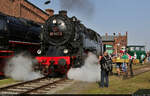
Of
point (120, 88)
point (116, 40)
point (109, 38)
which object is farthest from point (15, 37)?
point (109, 38)

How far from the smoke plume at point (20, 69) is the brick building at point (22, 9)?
25.2 feet

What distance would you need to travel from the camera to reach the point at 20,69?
38.3 feet

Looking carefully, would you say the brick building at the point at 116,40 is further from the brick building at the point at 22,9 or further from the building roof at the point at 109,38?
the brick building at the point at 22,9

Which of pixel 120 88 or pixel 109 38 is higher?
pixel 109 38

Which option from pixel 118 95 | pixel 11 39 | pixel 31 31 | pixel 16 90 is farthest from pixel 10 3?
pixel 118 95

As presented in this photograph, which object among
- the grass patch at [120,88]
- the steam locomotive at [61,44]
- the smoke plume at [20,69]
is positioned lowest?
the grass patch at [120,88]

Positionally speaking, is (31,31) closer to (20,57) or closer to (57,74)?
(20,57)

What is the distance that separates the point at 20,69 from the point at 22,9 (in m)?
11.0

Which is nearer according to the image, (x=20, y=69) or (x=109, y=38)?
(x=20, y=69)

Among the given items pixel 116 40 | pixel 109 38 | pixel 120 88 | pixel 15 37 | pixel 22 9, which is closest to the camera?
pixel 120 88

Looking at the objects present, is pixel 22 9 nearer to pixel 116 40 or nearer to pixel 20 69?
pixel 20 69

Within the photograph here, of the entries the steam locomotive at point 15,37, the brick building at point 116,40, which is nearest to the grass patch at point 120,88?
the steam locomotive at point 15,37

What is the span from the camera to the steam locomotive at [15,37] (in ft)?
35.2

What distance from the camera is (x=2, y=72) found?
36.8 feet
